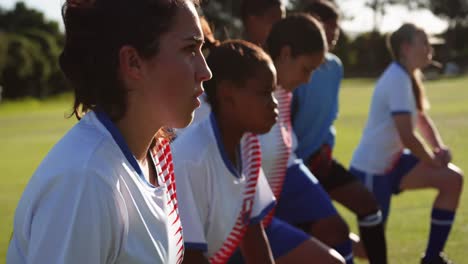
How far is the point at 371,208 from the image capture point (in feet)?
18.6

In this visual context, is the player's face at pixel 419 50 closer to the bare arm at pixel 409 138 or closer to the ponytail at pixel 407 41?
the ponytail at pixel 407 41

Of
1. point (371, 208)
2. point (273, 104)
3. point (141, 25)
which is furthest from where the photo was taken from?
point (371, 208)

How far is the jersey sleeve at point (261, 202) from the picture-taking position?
3.66m

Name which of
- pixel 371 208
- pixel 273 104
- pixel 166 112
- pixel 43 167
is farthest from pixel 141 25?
pixel 371 208

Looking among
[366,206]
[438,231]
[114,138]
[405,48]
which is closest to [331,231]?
[366,206]

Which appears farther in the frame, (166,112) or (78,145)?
(166,112)

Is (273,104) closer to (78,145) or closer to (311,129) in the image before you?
(78,145)

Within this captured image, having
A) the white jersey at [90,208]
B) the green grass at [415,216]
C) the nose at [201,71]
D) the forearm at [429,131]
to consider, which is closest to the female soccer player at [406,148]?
the forearm at [429,131]

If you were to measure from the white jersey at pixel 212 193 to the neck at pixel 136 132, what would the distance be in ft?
3.35

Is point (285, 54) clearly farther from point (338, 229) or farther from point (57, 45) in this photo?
point (57, 45)

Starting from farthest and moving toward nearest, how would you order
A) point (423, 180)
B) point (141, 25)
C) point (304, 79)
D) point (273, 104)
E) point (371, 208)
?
1. point (423, 180)
2. point (371, 208)
3. point (304, 79)
4. point (273, 104)
5. point (141, 25)

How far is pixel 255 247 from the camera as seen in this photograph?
364 cm

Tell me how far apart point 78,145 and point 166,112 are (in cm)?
30

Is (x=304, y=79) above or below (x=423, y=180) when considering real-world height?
above
